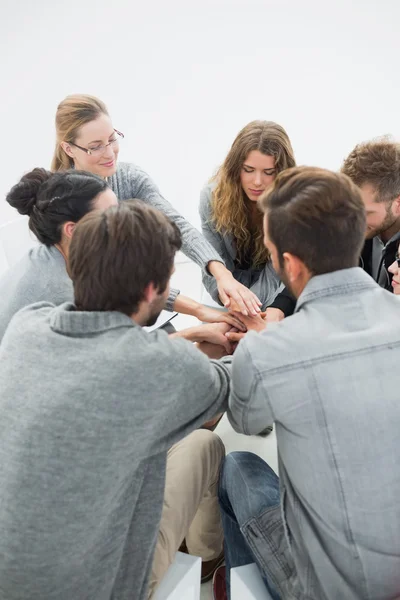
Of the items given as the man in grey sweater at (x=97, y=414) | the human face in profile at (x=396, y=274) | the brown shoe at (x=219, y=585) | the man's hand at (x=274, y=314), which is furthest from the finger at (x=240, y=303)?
the brown shoe at (x=219, y=585)

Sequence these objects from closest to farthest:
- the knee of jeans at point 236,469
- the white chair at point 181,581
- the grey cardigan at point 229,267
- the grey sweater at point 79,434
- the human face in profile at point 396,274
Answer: the grey sweater at point 79,434 → the white chair at point 181,581 → the knee of jeans at point 236,469 → the human face in profile at point 396,274 → the grey cardigan at point 229,267

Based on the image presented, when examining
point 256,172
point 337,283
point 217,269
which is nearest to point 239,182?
point 256,172

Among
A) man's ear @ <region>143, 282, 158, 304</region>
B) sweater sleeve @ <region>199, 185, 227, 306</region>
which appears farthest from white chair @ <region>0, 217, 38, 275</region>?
man's ear @ <region>143, 282, 158, 304</region>

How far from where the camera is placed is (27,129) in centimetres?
305

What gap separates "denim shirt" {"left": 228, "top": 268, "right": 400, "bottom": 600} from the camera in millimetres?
843

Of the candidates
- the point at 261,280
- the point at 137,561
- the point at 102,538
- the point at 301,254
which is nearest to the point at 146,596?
the point at 137,561

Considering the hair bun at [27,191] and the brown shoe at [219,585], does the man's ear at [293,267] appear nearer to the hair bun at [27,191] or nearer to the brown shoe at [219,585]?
the hair bun at [27,191]

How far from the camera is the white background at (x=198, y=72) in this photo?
279cm

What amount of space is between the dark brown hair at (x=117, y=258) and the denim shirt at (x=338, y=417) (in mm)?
236

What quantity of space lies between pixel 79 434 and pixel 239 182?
141 cm

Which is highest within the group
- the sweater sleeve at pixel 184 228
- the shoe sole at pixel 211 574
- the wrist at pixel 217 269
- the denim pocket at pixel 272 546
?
the sweater sleeve at pixel 184 228

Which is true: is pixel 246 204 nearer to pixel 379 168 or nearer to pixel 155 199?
pixel 155 199

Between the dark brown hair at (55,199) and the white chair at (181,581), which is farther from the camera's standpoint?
the dark brown hair at (55,199)

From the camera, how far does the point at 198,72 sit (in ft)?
9.86
